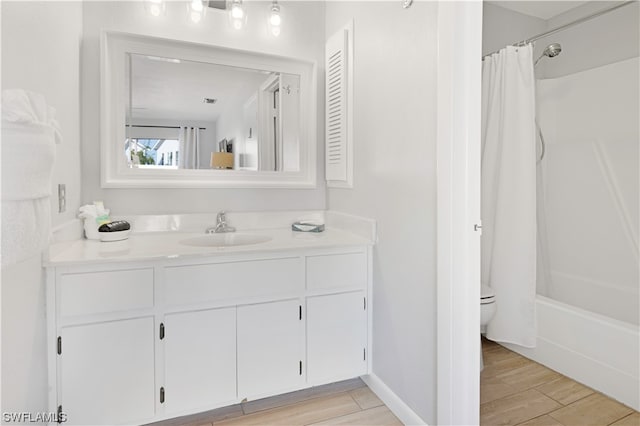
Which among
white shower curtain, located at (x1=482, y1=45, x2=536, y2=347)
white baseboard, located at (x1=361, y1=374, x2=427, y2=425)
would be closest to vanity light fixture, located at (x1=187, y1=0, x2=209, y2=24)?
white shower curtain, located at (x1=482, y1=45, x2=536, y2=347)

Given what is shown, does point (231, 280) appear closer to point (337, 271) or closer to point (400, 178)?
point (337, 271)

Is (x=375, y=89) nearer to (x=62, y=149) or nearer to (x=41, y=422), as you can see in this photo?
(x=62, y=149)

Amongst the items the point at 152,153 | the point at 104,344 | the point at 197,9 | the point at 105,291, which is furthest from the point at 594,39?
the point at 104,344

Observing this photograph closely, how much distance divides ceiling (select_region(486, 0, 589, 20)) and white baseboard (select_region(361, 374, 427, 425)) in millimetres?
2772

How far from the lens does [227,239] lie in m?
1.99

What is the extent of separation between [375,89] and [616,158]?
1780 millimetres

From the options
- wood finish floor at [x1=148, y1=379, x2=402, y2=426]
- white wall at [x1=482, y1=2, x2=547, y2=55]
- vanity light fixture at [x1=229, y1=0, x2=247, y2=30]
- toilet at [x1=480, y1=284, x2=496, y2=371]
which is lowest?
wood finish floor at [x1=148, y1=379, x2=402, y2=426]

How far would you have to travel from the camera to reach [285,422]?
157 cm

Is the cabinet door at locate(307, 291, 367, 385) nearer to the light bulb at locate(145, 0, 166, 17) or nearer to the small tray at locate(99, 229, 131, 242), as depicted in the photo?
the small tray at locate(99, 229, 131, 242)

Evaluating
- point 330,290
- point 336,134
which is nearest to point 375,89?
point 336,134

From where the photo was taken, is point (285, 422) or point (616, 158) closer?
point (285, 422)

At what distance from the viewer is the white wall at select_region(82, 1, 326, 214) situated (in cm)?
180

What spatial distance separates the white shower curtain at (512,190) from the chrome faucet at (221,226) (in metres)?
1.70

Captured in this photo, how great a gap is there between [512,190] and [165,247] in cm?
203
